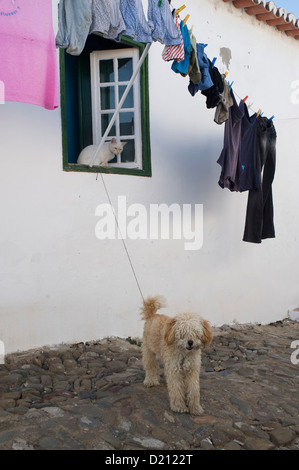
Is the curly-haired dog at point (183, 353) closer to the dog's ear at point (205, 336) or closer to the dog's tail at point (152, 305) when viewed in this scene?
the dog's ear at point (205, 336)

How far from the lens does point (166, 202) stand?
621 cm

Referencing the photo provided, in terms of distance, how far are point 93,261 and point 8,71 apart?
7.96 ft

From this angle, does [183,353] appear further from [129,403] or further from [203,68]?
[203,68]

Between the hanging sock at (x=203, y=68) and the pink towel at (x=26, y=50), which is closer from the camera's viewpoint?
the pink towel at (x=26, y=50)

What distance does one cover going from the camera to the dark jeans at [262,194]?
642 cm

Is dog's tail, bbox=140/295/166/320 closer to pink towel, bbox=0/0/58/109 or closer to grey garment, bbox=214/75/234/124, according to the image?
pink towel, bbox=0/0/58/109

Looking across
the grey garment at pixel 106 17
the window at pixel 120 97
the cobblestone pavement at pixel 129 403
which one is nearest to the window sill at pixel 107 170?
the window at pixel 120 97

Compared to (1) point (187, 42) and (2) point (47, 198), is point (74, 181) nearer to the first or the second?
(2) point (47, 198)

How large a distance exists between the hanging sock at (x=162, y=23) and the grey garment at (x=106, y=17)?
1.17 feet

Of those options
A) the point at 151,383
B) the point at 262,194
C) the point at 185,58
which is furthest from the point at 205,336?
the point at 262,194

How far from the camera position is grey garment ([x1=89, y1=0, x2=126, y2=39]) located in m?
4.00

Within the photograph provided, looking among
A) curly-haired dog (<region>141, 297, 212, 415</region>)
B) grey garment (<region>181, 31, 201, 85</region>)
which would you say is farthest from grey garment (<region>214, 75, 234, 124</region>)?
curly-haired dog (<region>141, 297, 212, 415</region>)

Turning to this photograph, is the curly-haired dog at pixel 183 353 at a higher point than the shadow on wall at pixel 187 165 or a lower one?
lower

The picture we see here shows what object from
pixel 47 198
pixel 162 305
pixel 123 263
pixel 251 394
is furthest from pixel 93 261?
pixel 251 394
